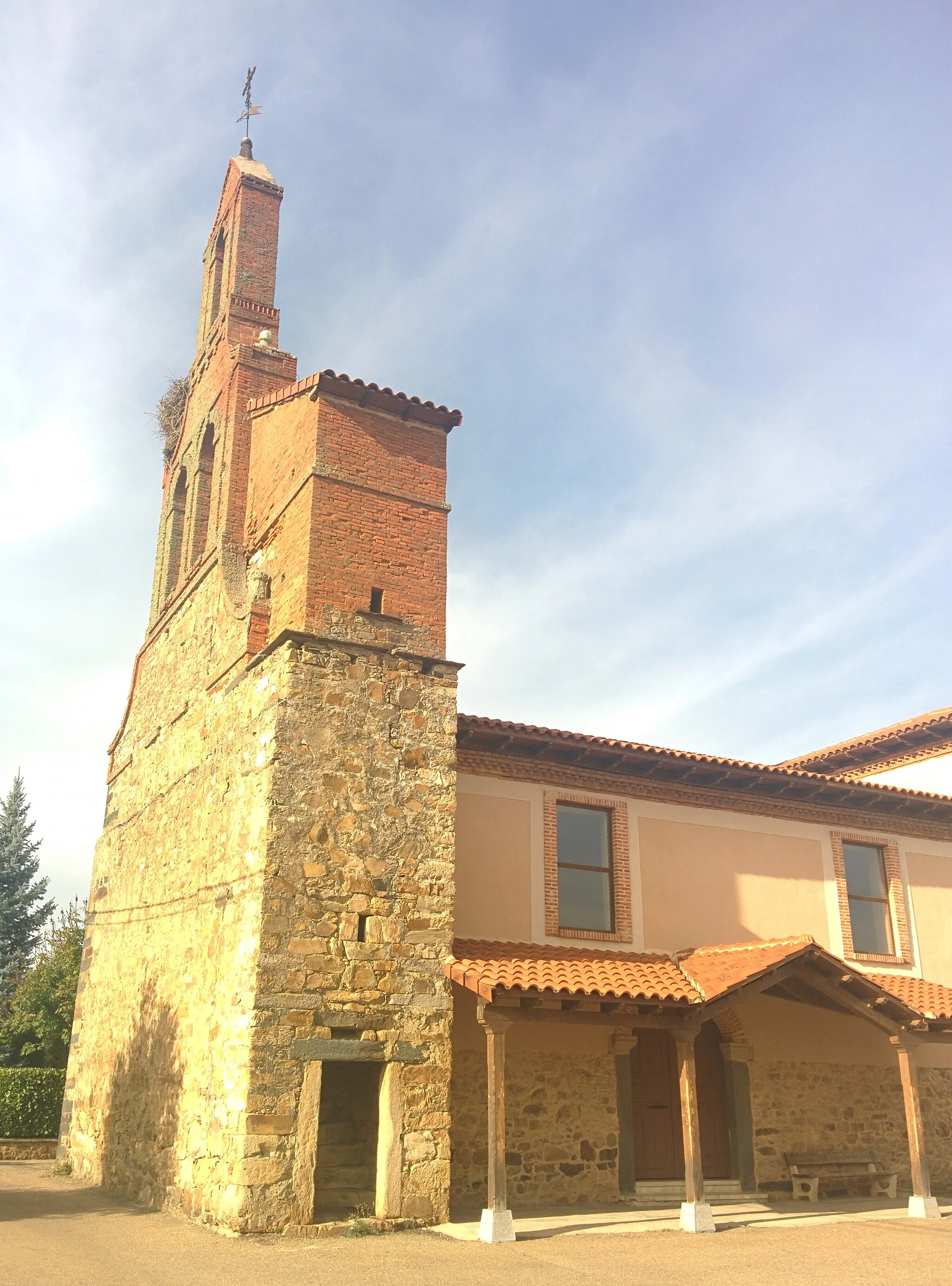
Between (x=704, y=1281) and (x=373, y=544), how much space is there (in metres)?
8.29

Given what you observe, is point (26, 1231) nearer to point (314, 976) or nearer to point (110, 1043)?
point (314, 976)

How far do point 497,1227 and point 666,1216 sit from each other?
9.17ft

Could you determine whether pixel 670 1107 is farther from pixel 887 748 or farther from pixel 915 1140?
pixel 887 748

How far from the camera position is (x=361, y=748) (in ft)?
38.9

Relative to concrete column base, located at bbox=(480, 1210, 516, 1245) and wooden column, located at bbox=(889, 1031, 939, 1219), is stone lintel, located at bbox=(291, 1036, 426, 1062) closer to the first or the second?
concrete column base, located at bbox=(480, 1210, 516, 1245)

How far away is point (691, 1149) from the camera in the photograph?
11.3 metres

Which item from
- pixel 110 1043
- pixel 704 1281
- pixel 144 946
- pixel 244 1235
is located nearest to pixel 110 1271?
pixel 244 1235

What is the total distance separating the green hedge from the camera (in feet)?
73.9

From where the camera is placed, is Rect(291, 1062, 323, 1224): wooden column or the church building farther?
the church building

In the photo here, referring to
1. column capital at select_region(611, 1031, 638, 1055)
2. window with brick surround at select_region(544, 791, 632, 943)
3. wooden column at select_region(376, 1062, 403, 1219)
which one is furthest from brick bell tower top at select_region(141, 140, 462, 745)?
column capital at select_region(611, 1031, 638, 1055)

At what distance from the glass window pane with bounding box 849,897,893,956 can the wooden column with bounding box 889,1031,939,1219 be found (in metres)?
3.44

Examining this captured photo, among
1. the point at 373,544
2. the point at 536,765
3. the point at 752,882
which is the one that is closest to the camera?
the point at 373,544

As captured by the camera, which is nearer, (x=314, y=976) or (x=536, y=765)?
(x=314, y=976)

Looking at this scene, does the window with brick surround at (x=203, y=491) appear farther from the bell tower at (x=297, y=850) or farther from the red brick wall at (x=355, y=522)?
the red brick wall at (x=355, y=522)
